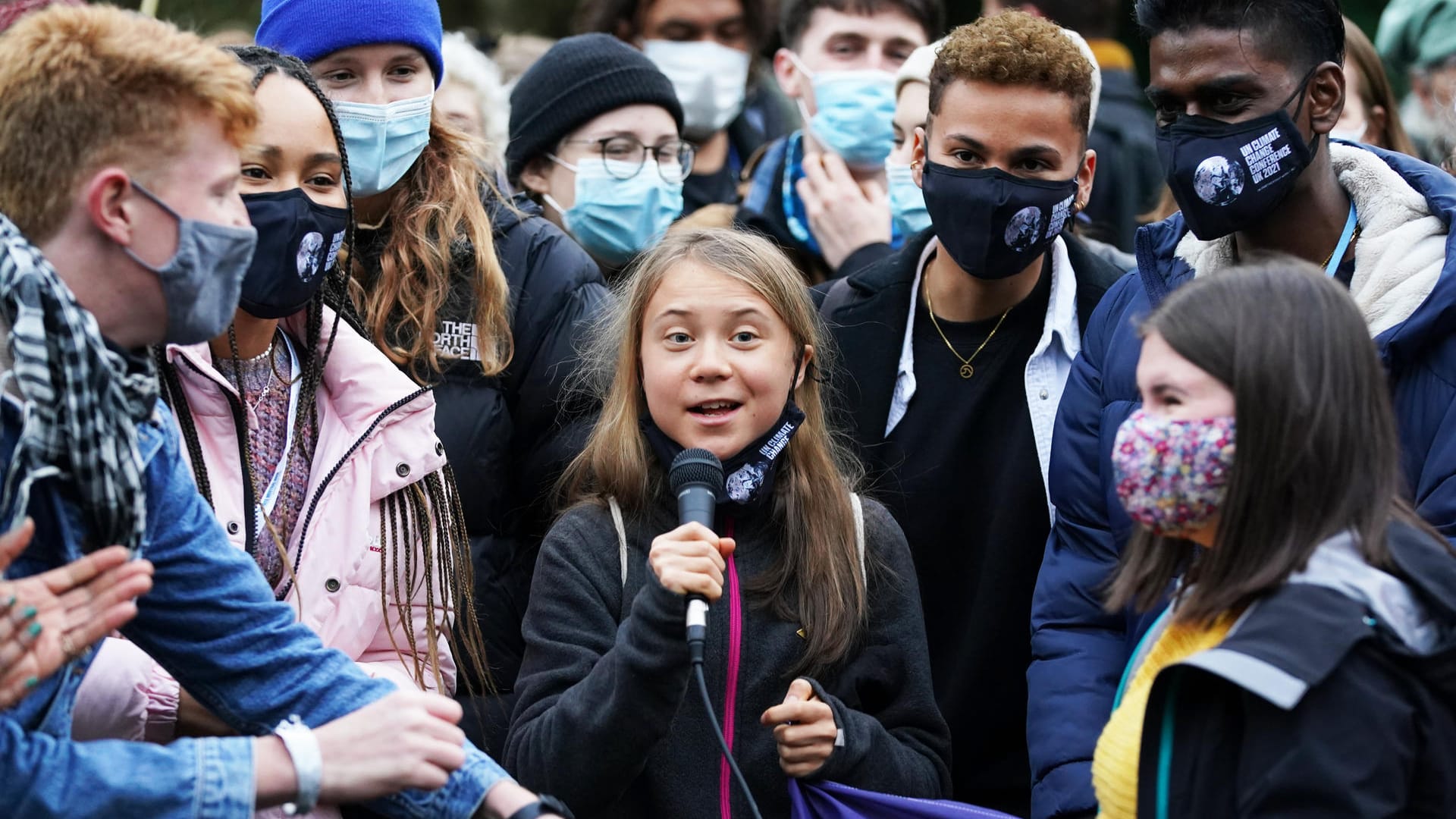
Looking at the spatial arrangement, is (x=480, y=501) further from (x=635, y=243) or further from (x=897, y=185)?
(x=897, y=185)

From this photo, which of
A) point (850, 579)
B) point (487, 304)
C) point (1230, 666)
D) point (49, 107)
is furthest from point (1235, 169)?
point (49, 107)

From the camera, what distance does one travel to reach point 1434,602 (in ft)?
8.68

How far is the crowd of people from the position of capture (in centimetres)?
265

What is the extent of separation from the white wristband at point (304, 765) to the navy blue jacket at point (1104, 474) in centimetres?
162

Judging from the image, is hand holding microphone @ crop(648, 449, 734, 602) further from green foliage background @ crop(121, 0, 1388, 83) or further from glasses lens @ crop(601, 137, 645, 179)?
green foliage background @ crop(121, 0, 1388, 83)

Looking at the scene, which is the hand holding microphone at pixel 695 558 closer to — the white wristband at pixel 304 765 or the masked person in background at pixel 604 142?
the white wristband at pixel 304 765

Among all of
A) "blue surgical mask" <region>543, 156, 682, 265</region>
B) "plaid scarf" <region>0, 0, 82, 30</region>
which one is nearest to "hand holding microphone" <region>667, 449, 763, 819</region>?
"plaid scarf" <region>0, 0, 82, 30</region>

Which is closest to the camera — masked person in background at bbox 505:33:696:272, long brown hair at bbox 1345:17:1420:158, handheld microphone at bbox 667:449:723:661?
handheld microphone at bbox 667:449:723:661

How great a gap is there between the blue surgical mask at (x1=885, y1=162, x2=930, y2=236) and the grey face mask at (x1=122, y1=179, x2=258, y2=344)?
3235mm

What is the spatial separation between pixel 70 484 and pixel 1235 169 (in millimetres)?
2593

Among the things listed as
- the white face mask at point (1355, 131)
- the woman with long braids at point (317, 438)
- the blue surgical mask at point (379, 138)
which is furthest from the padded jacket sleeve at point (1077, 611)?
the white face mask at point (1355, 131)

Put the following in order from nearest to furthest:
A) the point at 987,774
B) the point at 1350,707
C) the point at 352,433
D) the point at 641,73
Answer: the point at 1350,707
the point at 352,433
the point at 987,774
the point at 641,73

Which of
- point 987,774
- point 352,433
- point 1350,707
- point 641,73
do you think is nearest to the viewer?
point 1350,707

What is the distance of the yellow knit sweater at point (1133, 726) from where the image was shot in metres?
2.77
